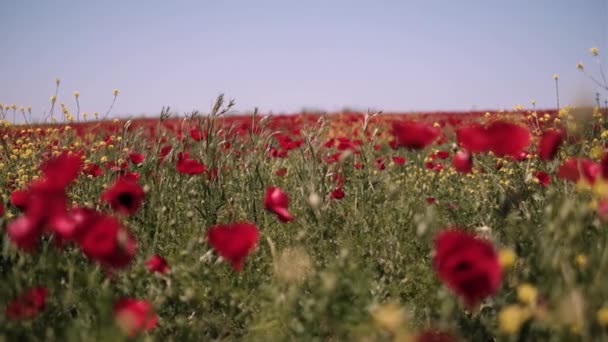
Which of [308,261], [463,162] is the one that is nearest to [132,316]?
[308,261]

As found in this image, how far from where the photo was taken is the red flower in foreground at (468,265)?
1.24 meters

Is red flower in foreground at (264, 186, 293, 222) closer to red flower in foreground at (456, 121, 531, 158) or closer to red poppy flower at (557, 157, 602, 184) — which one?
red flower in foreground at (456, 121, 531, 158)

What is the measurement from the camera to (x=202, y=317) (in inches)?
85.0

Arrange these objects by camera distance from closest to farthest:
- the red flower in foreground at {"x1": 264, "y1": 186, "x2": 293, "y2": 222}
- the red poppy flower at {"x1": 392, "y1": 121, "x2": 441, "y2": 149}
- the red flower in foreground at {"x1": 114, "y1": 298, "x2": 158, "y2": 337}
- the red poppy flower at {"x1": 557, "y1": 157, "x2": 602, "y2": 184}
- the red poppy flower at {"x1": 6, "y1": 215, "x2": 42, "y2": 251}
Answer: the red flower in foreground at {"x1": 114, "y1": 298, "x2": 158, "y2": 337} → the red poppy flower at {"x1": 6, "y1": 215, "x2": 42, "y2": 251} → the red poppy flower at {"x1": 557, "y1": 157, "x2": 602, "y2": 184} → the red poppy flower at {"x1": 392, "y1": 121, "x2": 441, "y2": 149} → the red flower in foreground at {"x1": 264, "y1": 186, "x2": 293, "y2": 222}

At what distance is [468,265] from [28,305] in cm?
134

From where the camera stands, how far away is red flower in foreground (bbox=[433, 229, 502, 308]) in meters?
1.24

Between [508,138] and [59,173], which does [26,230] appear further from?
[508,138]

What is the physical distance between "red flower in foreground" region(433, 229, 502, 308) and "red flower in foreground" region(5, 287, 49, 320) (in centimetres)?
123

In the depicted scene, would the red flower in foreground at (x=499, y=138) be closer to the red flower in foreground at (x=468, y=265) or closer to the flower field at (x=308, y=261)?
the flower field at (x=308, y=261)

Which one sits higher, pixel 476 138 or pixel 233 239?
pixel 476 138

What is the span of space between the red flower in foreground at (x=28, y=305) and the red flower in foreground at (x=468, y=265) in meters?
1.23

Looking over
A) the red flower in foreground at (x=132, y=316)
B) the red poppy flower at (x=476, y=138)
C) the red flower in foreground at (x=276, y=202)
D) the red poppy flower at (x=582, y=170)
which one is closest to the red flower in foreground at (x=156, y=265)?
the red flower in foreground at (x=132, y=316)

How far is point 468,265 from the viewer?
1.26 meters

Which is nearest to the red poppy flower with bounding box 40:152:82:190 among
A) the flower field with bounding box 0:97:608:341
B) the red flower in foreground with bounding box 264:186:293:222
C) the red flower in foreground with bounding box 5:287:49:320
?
the flower field with bounding box 0:97:608:341
